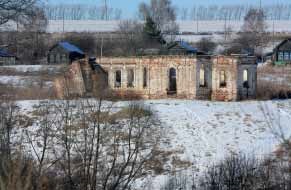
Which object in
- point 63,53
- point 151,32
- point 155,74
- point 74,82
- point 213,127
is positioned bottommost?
point 213,127

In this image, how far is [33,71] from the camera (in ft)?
135

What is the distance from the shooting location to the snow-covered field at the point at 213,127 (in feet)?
64.1

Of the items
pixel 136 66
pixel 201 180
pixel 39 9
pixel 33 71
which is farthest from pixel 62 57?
pixel 39 9

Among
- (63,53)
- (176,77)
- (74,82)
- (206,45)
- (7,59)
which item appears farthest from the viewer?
(206,45)

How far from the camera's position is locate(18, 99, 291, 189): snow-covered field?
770 inches

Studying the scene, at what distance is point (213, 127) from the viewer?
885 inches

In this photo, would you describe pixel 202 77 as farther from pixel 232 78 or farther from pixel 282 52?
pixel 282 52

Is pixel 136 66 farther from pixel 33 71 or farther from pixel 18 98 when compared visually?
pixel 33 71

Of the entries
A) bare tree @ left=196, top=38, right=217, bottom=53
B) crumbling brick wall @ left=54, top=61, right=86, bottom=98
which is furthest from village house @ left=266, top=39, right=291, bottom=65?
crumbling brick wall @ left=54, top=61, right=86, bottom=98

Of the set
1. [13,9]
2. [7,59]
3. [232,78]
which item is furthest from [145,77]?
[7,59]

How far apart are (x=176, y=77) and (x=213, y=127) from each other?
562 cm

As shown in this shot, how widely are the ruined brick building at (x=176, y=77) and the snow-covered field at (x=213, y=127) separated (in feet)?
3.31

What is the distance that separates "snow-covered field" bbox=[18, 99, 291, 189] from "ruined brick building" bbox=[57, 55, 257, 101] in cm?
101

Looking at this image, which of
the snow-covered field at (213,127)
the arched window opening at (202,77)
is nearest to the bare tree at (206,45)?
the arched window opening at (202,77)
